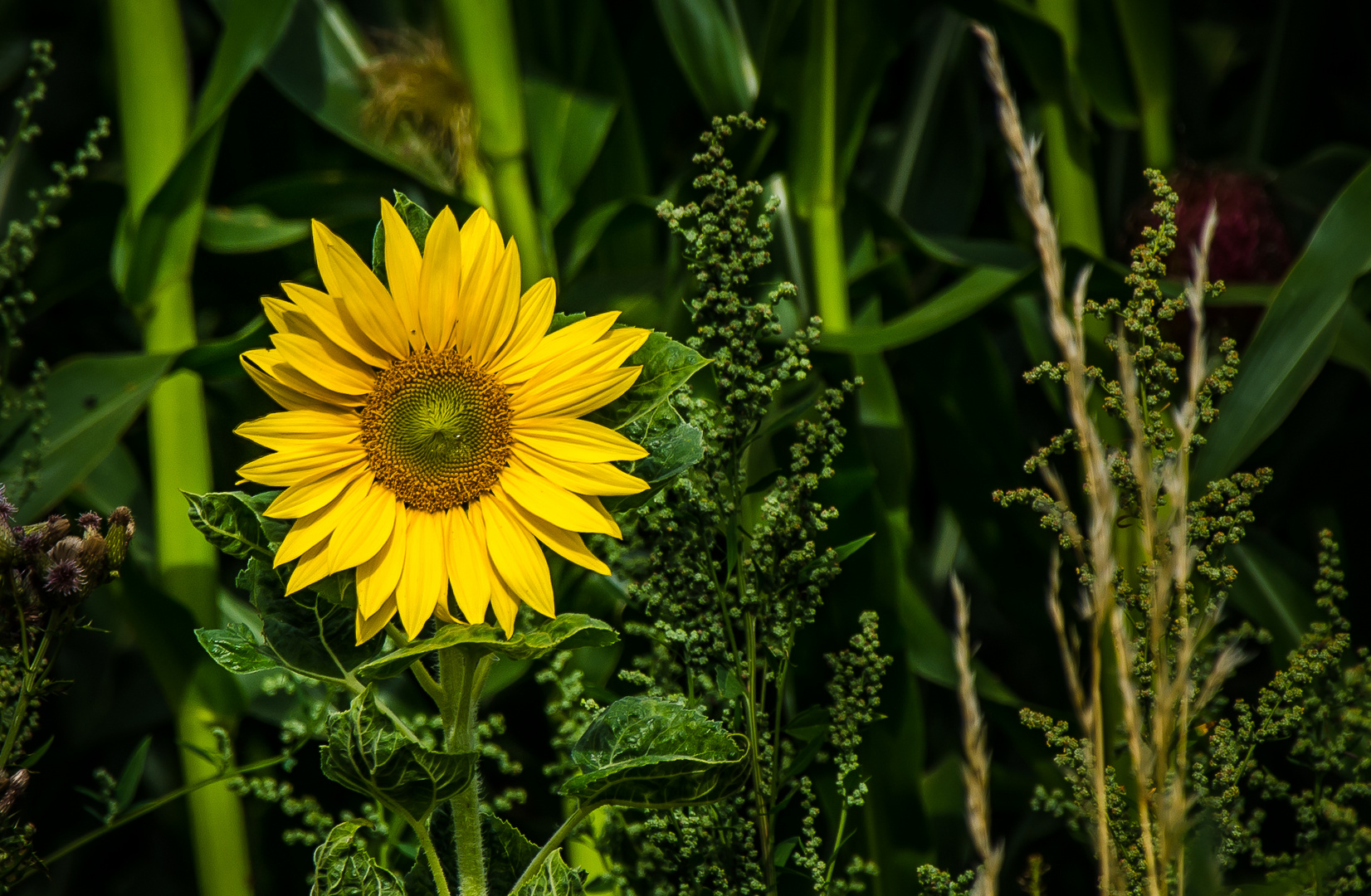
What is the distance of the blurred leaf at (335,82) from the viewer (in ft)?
3.22

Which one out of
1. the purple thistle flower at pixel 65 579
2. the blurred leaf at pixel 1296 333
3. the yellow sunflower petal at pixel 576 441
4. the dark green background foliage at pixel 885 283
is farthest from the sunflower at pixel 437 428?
the blurred leaf at pixel 1296 333

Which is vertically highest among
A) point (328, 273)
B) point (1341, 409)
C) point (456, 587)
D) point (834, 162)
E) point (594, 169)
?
point (594, 169)

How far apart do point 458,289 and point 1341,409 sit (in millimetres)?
1004

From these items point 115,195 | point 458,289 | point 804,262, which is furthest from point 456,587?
point 115,195

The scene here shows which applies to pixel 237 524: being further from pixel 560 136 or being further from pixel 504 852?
pixel 560 136

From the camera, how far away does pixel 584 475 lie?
1.37 ft

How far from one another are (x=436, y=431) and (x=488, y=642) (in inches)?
3.5

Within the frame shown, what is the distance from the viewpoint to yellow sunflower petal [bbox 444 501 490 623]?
40 centimetres

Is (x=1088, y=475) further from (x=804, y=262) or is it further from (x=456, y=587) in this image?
(x=804, y=262)

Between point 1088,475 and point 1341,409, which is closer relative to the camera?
point 1088,475

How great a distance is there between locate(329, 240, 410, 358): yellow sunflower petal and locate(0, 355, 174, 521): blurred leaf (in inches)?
18.7

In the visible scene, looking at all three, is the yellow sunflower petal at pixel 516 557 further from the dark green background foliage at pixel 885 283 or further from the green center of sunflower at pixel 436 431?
the dark green background foliage at pixel 885 283

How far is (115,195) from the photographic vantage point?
104 cm

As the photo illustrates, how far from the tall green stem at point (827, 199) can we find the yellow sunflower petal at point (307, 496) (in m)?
0.54
